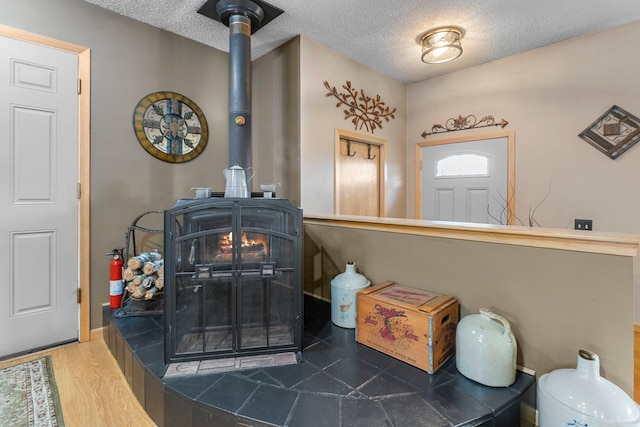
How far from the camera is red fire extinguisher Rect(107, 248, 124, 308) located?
2.18 metres

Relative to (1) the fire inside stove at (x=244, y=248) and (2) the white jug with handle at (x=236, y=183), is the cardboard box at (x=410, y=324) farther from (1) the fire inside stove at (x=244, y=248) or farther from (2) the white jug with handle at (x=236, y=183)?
(2) the white jug with handle at (x=236, y=183)

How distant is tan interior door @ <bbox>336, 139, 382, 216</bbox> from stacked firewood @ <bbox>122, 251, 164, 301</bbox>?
1.71m

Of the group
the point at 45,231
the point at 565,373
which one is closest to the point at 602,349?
the point at 565,373

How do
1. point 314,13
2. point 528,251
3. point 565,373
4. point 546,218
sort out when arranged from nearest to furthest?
point 565,373, point 528,251, point 314,13, point 546,218

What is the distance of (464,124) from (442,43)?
1.06m

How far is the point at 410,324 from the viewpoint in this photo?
147cm

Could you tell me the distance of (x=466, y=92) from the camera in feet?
11.0

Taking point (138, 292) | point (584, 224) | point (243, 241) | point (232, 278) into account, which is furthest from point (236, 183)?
point (584, 224)

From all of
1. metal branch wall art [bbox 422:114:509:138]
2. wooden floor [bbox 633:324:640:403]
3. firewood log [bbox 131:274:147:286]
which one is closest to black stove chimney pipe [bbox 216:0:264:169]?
firewood log [bbox 131:274:147:286]

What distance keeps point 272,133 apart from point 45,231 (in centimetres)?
194

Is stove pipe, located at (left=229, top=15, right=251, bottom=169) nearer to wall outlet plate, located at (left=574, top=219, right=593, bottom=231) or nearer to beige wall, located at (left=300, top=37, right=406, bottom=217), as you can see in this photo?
beige wall, located at (left=300, top=37, right=406, bottom=217)

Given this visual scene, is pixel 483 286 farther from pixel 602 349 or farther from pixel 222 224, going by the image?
pixel 222 224

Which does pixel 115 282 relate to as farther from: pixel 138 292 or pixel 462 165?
pixel 462 165

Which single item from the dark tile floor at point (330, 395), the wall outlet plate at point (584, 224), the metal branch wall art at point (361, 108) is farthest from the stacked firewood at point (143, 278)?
the wall outlet plate at point (584, 224)
